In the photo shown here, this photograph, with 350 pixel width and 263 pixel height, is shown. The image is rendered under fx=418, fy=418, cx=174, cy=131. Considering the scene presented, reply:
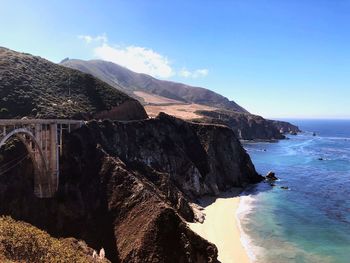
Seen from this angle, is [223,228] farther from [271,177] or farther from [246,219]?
[271,177]

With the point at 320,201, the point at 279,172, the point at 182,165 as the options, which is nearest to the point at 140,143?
the point at 182,165

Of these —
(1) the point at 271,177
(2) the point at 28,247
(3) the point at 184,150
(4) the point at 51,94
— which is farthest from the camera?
(1) the point at 271,177

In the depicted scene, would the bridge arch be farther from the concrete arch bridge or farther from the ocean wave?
the ocean wave

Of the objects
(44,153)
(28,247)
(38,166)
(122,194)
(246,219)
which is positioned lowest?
(246,219)

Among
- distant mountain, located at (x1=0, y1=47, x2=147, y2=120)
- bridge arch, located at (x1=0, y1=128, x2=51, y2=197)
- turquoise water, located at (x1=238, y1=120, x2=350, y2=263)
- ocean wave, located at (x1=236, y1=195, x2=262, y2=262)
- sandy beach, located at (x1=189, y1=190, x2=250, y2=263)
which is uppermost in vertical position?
distant mountain, located at (x1=0, y1=47, x2=147, y2=120)

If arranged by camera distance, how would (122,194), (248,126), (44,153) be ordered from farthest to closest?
1. (248,126)
2. (122,194)
3. (44,153)

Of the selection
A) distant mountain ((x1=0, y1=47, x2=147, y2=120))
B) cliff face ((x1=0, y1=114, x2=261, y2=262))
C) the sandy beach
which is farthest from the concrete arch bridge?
the sandy beach

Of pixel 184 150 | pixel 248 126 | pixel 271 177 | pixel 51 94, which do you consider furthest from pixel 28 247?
pixel 248 126
